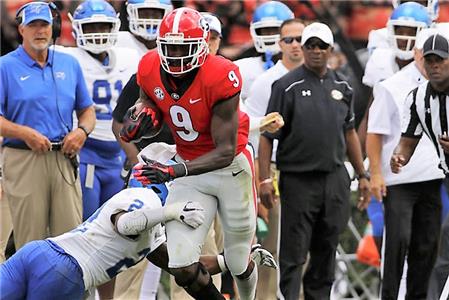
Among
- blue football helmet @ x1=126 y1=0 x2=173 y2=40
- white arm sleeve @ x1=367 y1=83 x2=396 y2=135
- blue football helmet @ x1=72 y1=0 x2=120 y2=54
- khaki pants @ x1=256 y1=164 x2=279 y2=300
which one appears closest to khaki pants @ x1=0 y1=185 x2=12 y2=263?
blue football helmet @ x1=72 y1=0 x2=120 y2=54

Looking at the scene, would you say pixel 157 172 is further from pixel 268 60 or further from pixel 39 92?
pixel 268 60

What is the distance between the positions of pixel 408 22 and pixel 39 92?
2573 millimetres

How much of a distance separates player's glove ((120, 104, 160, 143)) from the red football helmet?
0.26 meters

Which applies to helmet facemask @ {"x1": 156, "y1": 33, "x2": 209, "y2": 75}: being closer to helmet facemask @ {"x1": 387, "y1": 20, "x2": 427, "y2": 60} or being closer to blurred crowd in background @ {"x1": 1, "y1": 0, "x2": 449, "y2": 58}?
helmet facemask @ {"x1": 387, "y1": 20, "x2": 427, "y2": 60}

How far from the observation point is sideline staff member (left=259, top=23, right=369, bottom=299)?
26.5 ft

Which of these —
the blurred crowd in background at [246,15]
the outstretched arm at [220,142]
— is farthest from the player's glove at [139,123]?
the blurred crowd in background at [246,15]

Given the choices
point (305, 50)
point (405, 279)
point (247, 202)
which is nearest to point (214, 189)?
point (247, 202)

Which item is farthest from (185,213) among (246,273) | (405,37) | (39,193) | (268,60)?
(268,60)

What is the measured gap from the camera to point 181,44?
21.8 ft

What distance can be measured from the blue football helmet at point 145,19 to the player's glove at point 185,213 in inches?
97.9

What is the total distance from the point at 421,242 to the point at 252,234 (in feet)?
5.79

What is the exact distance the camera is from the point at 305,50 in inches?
319

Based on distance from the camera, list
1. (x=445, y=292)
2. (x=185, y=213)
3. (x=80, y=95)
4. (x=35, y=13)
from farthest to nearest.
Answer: (x=80, y=95)
(x=35, y=13)
(x=445, y=292)
(x=185, y=213)

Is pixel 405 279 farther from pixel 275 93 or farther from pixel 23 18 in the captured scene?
pixel 23 18
